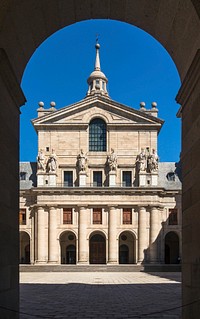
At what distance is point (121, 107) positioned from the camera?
5416 centimetres

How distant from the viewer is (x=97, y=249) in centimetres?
5291

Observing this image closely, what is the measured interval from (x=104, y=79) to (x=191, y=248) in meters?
64.1

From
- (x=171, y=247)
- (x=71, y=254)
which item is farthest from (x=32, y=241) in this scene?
(x=171, y=247)

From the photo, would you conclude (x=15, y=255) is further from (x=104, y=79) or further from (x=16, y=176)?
(x=104, y=79)

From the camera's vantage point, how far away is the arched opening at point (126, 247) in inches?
2089

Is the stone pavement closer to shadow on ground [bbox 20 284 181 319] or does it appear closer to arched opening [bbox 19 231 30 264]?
shadow on ground [bbox 20 284 181 319]

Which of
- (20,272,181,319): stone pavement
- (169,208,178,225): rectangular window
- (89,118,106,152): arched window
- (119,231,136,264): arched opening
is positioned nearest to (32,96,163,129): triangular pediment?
(89,118,106,152): arched window

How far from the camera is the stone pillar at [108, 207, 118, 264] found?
50500 mm

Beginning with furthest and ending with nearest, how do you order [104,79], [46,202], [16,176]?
[104,79] < [46,202] < [16,176]

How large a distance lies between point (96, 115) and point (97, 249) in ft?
56.8

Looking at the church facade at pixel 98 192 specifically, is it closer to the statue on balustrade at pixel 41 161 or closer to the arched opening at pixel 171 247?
the arched opening at pixel 171 247

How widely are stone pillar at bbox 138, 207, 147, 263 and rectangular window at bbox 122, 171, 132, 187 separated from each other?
3.70 meters

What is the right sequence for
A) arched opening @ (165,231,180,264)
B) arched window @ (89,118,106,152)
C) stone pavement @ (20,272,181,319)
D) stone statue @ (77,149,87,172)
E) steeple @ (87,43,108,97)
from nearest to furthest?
stone pavement @ (20,272,181,319)
stone statue @ (77,149,87,172)
arched window @ (89,118,106,152)
arched opening @ (165,231,180,264)
steeple @ (87,43,108,97)

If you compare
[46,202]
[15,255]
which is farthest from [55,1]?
[46,202]
